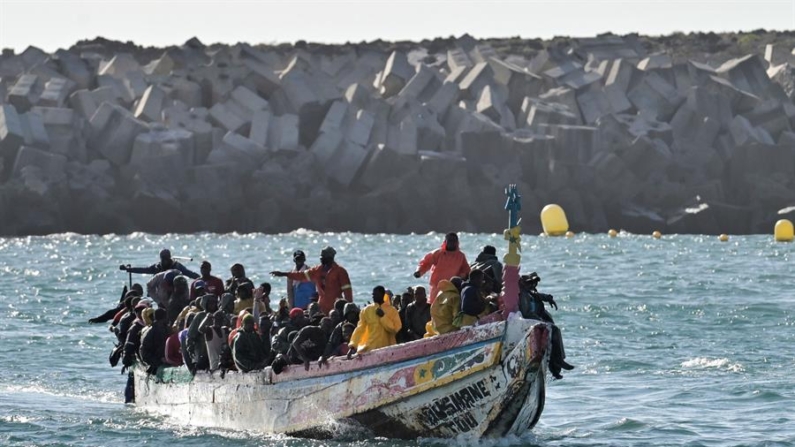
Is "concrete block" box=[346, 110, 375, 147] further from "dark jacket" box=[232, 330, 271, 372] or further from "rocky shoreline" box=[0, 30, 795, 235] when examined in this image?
"dark jacket" box=[232, 330, 271, 372]

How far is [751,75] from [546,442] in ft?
238

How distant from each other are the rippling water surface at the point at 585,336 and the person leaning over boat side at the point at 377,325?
110cm

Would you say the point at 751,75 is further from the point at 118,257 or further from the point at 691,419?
the point at 691,419

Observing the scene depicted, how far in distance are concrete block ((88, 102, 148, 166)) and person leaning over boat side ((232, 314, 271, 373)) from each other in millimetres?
54745

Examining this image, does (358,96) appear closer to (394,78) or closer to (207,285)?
(394,78)

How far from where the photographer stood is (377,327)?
20.0 metres

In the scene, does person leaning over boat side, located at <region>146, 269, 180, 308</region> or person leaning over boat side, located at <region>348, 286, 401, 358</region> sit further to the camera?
person leaning over boat side, located at <region>146, 269, 180, 308</region>

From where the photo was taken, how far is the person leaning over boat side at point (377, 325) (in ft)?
65.5

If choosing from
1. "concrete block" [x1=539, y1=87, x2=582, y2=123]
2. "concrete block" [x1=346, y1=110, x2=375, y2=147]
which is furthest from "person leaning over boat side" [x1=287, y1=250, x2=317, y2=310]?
"concrete block" [x1=539, y1=87, x2=582, y2=123]

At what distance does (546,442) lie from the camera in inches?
827

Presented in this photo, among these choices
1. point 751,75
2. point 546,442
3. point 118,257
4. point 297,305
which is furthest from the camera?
point 751,75

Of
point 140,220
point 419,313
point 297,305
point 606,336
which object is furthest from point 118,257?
point 419,313

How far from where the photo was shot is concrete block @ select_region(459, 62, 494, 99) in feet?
284

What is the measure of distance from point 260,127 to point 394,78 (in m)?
13.3
